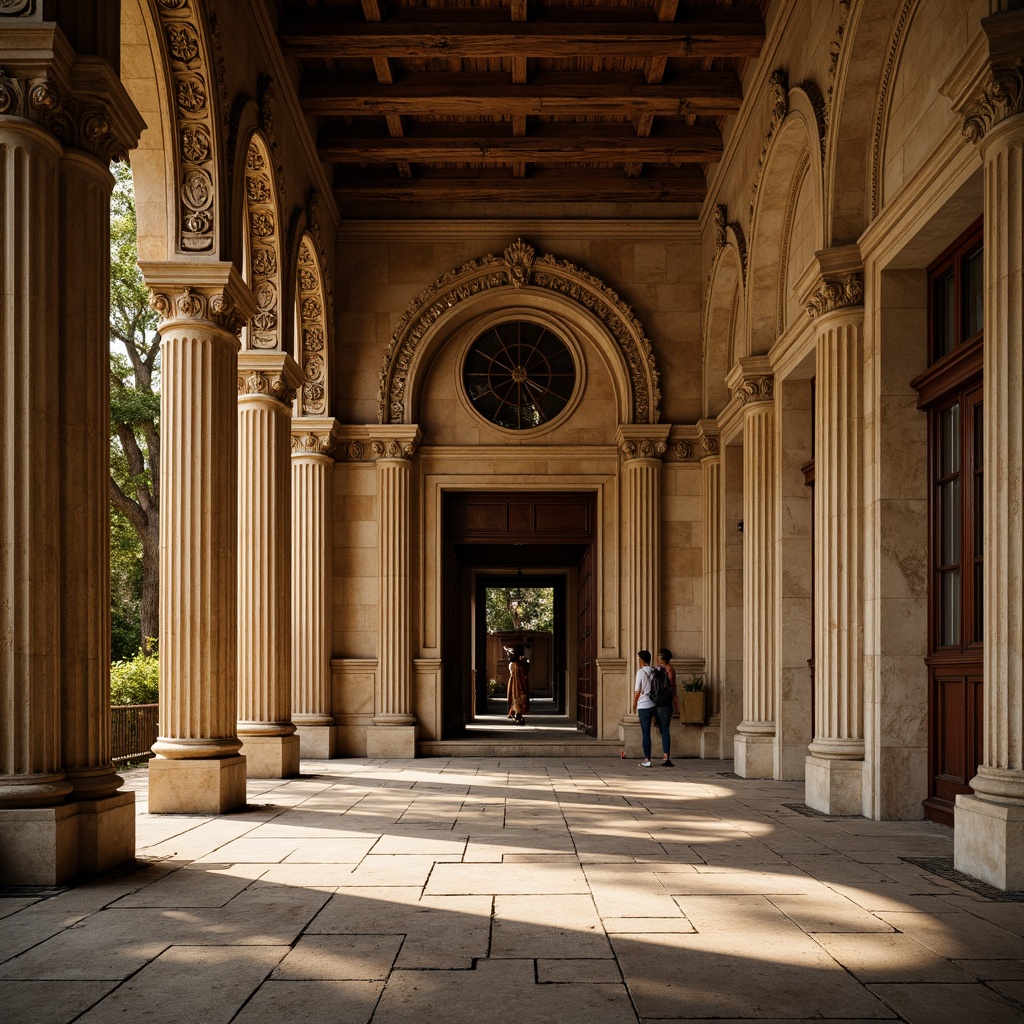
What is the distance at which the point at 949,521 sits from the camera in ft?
31.2

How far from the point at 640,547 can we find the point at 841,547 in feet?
24.7

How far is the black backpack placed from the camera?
1539 cm

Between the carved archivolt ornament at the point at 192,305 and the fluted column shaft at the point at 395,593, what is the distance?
7.70 meters

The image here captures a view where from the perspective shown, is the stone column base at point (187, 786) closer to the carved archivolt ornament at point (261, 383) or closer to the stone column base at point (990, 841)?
the carved archivolt ornament at point (261, 383)

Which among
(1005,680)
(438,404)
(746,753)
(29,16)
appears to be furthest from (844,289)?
(438,404)

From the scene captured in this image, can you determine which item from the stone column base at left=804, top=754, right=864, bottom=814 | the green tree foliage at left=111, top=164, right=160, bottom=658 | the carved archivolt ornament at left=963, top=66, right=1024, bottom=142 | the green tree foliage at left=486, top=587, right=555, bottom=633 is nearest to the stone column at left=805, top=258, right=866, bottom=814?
the stone column base at left=804, top=754, right=864, bottom=814

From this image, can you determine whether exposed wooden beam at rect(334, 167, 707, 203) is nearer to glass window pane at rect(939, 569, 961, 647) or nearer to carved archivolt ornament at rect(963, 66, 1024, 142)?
glass window pane at rect(939, 569, 961, 647)

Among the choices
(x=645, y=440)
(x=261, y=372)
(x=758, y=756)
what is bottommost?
(x=758, y=756)

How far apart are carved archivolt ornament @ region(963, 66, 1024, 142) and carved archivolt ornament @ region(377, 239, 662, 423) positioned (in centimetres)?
1119

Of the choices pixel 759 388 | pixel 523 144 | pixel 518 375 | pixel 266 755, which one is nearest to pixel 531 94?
pixel 523 144

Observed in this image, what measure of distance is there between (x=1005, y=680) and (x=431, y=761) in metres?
11.2

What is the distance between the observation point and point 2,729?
257 inches

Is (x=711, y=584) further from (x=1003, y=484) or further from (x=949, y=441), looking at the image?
(x=1003, y=484)

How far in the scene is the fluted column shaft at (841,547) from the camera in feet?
34.0
